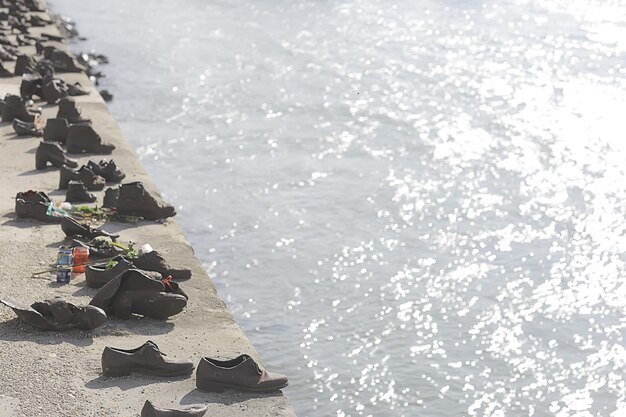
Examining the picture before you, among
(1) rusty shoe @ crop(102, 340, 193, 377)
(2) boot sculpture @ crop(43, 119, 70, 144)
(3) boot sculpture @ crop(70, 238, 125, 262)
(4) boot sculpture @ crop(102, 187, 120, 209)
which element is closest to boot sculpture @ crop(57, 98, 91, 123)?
(2) boot sculpture @ crop(43, 119, 70, 144)

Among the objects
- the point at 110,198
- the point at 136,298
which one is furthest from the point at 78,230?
the point at 136,298

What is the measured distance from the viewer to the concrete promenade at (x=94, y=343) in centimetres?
466

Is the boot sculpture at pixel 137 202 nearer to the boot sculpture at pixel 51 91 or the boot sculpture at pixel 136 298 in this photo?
the boot sculpture at pixel 136 298

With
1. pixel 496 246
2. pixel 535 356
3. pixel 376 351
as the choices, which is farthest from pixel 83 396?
pixel 496 246

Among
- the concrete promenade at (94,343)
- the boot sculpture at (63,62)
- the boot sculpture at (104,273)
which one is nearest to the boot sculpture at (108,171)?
the concrete promenade at (94,343)

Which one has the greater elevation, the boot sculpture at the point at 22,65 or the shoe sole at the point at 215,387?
the shoe sole at the point at 215,387

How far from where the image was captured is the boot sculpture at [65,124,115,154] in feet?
27.9

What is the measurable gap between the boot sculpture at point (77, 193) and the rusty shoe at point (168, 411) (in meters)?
3.05

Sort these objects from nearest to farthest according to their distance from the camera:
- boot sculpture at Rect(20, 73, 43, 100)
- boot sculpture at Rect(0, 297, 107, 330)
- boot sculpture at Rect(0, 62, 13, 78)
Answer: boot sculpture at Rect(0, 297, 107, 330) < boot sculpture at Rect(20, 73, 43, 100) < boot sculpture at Rect(0, 62, 13, 78)

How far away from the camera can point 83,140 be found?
8539mm

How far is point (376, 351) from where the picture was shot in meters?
6.88

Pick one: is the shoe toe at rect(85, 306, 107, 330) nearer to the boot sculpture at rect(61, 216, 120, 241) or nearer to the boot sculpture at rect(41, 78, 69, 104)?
the boot sculpture at rect(61, 216, 120, 241)

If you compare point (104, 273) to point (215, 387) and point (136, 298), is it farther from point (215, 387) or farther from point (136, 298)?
point (215, 387)

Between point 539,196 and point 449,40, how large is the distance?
19.8ft
